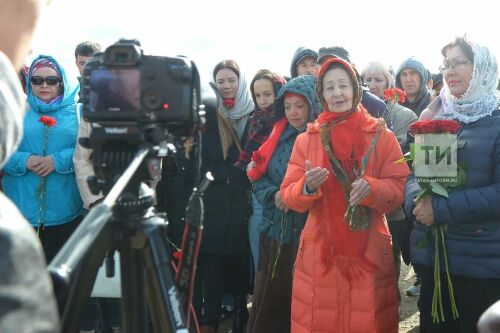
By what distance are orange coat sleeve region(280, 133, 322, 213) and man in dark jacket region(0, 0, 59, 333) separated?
211cm

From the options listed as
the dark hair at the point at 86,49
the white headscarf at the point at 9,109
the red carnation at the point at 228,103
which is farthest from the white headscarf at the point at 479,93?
the dark hair at the point at 86,49

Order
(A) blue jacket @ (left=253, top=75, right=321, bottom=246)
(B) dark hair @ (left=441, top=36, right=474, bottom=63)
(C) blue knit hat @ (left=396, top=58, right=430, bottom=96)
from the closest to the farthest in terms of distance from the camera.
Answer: (B) dark hair @ (left=441, top=36, right=474, bottom=63) → (A) blue jacket @ (left=253, top=75, right=321, bottom=246) → (C) blue knit hat @ (left=396, top=58, right=430, bottom=96)

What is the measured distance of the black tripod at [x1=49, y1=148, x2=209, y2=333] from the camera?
1.56 m

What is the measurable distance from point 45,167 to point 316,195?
178 cm

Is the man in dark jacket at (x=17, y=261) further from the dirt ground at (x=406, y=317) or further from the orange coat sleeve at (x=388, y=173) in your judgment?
the dirt ground at (x=406, y=317)

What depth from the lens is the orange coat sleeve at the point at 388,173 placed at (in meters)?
2.80

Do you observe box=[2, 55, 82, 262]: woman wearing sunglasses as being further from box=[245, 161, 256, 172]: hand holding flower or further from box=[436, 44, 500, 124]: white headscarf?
box=[436, 44, 500, 124]: white headscarf

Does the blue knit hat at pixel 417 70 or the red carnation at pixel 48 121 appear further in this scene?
the blue knit hat at pixel 417 70

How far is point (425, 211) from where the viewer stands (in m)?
2.63

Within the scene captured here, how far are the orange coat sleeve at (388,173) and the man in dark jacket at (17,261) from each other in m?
2.17

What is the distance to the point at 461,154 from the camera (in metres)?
2.61

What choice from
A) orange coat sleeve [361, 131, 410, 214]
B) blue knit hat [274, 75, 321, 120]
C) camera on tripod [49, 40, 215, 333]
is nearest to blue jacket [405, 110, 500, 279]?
orange coat sleeve [361, 131, 410, 214]

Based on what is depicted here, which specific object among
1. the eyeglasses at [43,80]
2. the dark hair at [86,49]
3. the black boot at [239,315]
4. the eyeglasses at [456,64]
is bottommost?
the black boot at [239,315]

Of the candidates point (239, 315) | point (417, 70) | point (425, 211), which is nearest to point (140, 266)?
point (425, 211)
